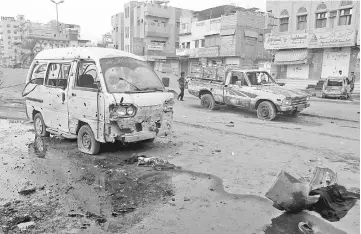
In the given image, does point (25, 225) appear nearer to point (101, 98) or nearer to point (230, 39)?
point (101, 98)

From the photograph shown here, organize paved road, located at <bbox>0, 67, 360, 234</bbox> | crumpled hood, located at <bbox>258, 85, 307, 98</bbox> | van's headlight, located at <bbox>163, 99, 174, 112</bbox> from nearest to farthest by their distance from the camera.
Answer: paved road, located at <bbox>0, 67, 360, 234</bbox>
van's headlight, located at <bbox>163, 99, 174, 112</bbox>
crumpled hood, located at <bbox>258, 85, 307, 98</bbox>

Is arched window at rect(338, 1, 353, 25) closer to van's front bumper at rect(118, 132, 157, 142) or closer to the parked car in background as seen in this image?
the parked car in background

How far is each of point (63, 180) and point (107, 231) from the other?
1.91m

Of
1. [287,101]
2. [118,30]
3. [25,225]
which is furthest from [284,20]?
[118,30]

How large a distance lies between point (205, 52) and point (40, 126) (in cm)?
3226

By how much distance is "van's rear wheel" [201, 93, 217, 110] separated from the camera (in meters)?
13.4

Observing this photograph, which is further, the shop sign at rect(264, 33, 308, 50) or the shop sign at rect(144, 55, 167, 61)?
the shop sign at rect(144, 55, 167, 61)

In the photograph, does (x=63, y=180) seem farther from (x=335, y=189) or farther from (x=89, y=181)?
(x=335, y=189)

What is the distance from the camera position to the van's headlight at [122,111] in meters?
5.59

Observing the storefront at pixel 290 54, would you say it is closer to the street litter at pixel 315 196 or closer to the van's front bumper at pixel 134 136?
the van's front bumper at pixel 134 136

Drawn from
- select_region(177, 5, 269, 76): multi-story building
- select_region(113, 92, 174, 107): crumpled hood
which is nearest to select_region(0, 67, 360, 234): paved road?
select_region(113, 92, 174, 107): crumpled hood

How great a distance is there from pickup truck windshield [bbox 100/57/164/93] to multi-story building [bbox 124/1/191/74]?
4192 centimetres

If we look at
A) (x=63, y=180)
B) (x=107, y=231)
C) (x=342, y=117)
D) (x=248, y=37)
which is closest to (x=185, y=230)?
(x=107, y=231)

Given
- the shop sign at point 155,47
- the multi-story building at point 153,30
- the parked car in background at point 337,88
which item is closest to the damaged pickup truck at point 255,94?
the parked car in background at point 337,88
